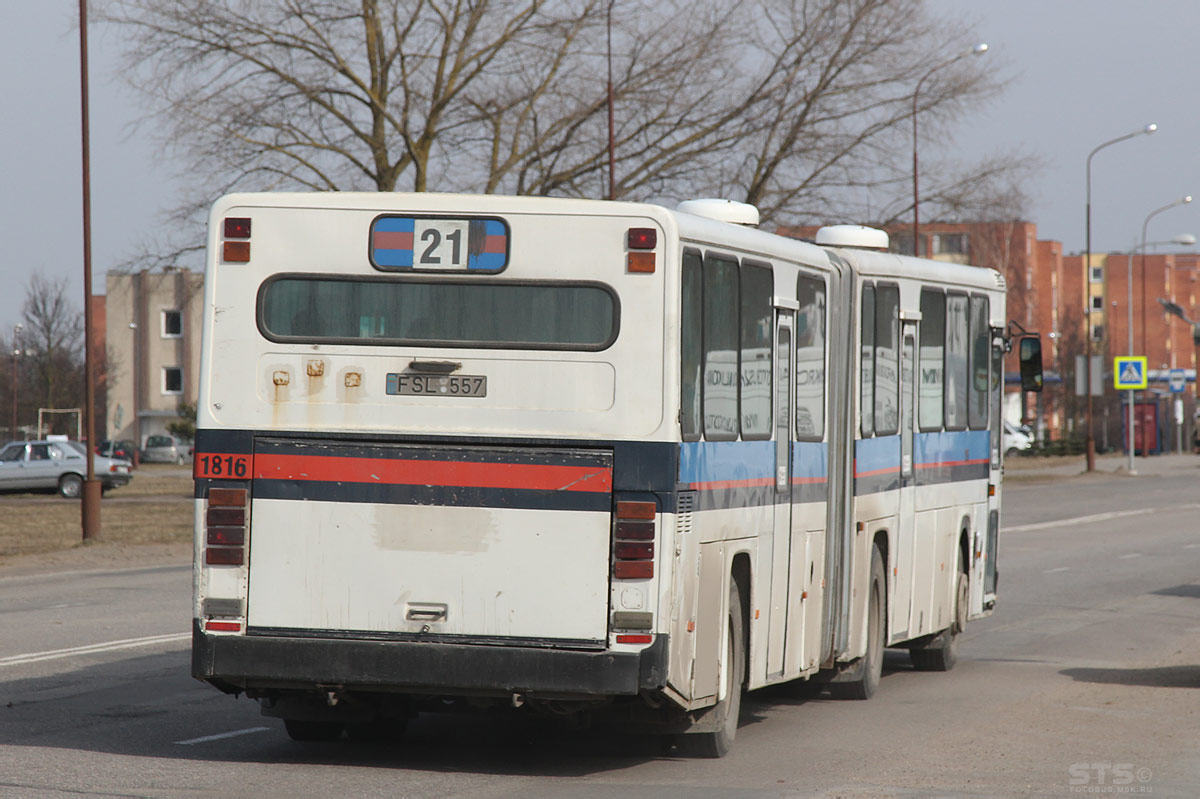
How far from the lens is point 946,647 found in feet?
45.8

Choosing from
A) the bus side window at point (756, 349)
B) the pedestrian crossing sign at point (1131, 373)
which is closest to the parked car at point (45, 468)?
the pedestrian crossing sign at point (1131, 373)

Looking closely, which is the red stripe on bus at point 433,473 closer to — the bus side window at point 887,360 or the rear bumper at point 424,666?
the rear bumper at point 424,666

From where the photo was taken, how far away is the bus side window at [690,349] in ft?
27.9

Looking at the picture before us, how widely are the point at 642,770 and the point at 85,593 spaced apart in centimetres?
1213

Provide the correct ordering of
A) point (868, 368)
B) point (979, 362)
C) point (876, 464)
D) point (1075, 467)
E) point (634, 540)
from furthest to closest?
point (1075, 467) < point (979, 362) < point (876, 464) < point (868, 368) < point (634, 540)

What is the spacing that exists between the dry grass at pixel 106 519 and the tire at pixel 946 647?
14917mm

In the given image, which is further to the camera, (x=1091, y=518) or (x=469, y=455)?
(x=1091, y=518)

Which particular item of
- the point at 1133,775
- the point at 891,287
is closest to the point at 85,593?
the point at 891,287

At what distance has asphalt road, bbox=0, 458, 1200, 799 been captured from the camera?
8414 millimetres

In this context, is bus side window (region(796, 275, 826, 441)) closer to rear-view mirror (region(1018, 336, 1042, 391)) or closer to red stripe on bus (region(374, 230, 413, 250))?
red stripe on bus (region(374, 230, 413, 250))

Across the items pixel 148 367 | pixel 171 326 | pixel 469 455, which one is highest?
pixel 171 326

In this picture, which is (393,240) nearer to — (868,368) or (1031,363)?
(868,368)

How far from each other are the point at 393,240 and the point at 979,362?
723 centimetres

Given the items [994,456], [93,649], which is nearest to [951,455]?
[994,456]
